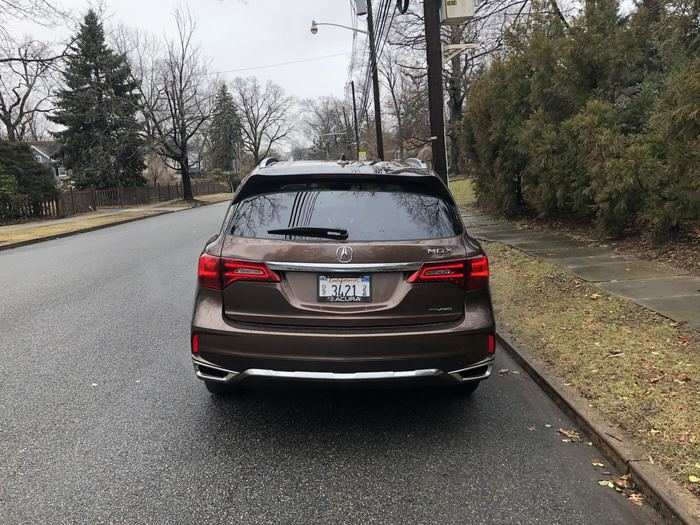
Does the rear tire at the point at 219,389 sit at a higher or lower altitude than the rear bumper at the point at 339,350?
lower

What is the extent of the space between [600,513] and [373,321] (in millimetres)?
1510

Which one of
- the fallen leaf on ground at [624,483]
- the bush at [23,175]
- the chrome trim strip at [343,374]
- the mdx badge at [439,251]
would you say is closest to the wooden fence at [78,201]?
the bush at [23,175]

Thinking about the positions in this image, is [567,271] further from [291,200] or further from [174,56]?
[174,56]

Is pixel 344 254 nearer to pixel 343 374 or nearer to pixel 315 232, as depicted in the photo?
pixel 315 232

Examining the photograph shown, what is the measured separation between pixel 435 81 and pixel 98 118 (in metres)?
36.4

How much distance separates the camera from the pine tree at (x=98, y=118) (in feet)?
128

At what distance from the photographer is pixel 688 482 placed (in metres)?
2.87

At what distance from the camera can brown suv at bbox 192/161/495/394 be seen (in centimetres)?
341

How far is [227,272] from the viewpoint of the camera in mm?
3523

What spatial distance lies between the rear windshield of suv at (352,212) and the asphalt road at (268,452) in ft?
3.36

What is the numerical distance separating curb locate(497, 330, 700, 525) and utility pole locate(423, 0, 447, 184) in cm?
540

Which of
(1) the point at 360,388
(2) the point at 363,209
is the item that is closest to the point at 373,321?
(1) the point at 360,388

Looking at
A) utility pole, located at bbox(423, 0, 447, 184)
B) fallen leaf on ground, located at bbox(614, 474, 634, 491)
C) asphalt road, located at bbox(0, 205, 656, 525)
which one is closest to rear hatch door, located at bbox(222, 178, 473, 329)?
asphalt road, located at bbox(0, 205, 656, 525)

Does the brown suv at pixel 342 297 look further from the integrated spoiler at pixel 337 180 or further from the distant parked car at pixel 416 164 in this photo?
the distant parked car at pixel 416 164
